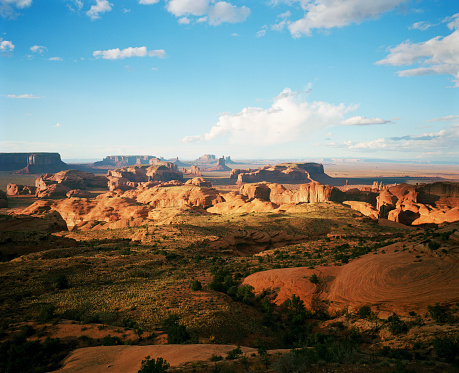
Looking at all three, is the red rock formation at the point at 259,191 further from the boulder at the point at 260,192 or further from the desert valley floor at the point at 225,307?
the desert valley floor at the point at 225,307

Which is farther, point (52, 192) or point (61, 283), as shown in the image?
point (52, 192)

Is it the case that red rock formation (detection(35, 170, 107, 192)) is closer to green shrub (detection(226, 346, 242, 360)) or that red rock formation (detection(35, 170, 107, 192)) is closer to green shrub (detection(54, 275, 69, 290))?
green shrub (detection(54, 275, 69, 290))

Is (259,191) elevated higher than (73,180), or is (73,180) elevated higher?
(73,180)

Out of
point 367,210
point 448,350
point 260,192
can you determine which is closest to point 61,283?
point 448,350

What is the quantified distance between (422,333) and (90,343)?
63.1 ft

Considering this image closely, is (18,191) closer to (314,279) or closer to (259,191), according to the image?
(259,191)

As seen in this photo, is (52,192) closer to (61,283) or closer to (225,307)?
(61,283)

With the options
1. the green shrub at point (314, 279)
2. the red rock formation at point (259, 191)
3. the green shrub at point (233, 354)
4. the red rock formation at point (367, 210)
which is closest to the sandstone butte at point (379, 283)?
the green shrub at point (314, 279)

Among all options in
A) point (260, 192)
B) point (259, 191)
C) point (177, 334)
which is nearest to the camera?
point (177, 334)

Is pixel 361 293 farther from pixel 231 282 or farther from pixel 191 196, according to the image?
pixel 191 196

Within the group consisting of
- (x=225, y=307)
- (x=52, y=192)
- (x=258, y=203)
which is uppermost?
(x=258, y=203)

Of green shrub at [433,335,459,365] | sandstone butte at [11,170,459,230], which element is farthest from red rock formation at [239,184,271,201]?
green shrub at [433,335,459,365]

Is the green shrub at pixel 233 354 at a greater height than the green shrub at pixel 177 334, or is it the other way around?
the green shrub at pixel 233 354

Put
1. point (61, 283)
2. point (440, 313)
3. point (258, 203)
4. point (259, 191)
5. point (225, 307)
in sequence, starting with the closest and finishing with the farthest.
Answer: point (440, 313) → point (225, 307) → point (61, 283) → point (258, 203) → point (259, 191)
